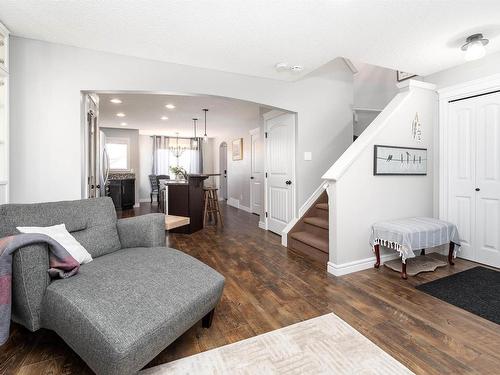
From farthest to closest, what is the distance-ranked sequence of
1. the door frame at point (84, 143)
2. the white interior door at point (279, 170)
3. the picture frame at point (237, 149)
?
the picture frame at point (237, 149), the white interior door at point (279, 170), the door frame at point (84, 143)

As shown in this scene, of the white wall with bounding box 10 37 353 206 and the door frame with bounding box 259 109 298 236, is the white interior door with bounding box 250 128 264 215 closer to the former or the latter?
the door frame with bounding box 259 109 298 236

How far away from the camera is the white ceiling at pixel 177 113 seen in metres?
4.88

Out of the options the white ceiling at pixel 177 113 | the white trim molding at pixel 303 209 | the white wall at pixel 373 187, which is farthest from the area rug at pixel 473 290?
the white ceiling at pixel 177 113

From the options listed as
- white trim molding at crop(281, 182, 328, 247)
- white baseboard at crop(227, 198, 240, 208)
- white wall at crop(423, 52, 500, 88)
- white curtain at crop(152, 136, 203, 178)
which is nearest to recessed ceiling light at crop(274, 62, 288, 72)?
white trim molding at crop(281, 182, 328, 247)

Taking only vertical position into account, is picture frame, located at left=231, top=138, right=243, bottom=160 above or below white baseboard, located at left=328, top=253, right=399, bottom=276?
above

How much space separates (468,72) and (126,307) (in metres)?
4.15

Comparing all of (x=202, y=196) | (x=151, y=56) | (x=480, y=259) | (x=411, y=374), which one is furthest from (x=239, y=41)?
(x=480, y=259)

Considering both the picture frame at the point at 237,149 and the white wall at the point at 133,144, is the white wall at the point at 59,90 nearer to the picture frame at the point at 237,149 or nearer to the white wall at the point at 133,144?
the picture frame at the point at 237,149

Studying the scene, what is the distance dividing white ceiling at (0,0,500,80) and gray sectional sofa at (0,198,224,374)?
61.9 inches

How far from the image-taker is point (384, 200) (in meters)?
3.07

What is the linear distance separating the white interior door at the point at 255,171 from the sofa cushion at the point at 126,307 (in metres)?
4.88

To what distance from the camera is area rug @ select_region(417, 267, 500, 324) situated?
206 centimetres

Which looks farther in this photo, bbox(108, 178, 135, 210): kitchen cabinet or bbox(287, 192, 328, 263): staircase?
bbox(108, 178, 135, 210): kitchen cabinet

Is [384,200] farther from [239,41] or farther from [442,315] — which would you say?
[239,41]
